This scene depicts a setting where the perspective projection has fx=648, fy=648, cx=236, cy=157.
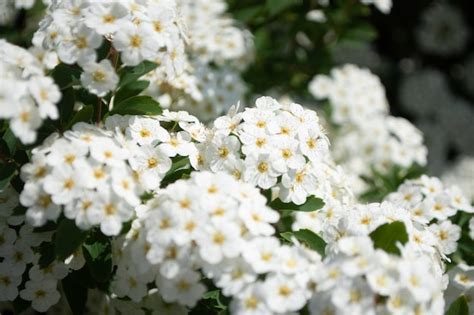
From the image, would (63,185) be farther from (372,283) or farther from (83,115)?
(372,283)

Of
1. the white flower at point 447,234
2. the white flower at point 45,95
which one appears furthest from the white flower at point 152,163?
the white flower at point 447,234

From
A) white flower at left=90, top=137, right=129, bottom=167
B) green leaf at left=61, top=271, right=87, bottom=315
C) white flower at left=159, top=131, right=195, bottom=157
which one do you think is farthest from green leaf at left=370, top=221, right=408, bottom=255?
green leaf at left=61, top=271, right=87, bottom=315

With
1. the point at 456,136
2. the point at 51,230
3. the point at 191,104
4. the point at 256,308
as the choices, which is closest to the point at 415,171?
the point at 191,104

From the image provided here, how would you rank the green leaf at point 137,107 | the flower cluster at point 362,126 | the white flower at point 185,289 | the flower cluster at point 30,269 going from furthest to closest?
the flower cluster at point 362,126 → the green leaf at point 137,107 → the flower cluster at point 30,269 → the white flower at point 185,289

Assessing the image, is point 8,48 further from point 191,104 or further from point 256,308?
point 256,308

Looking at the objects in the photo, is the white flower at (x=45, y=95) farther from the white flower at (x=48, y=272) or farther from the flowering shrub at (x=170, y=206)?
the white flower at (x=48, y=272)

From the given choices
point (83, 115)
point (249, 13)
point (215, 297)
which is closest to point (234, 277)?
point (215, 297)
